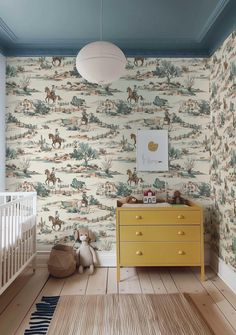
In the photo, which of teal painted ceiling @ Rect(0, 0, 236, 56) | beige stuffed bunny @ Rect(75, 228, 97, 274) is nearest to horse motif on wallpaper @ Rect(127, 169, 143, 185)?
beige stuffed bunny @ Rect(75, 228, 97, 274)

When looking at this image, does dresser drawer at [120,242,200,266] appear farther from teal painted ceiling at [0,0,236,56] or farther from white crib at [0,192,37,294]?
teal painted ceiling at [0,0,236,56]

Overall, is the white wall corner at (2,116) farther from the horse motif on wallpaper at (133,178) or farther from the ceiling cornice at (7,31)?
the horse motif on wallpaper at (133,178)

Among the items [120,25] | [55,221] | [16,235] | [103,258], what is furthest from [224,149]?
[16,235]

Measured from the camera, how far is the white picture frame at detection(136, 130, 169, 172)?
340 centimetres

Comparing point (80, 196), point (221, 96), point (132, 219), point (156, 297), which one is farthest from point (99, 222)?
point (221, 96)

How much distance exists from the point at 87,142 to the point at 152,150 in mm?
725

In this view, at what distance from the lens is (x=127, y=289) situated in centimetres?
272

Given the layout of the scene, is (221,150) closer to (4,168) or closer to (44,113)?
(44,113)

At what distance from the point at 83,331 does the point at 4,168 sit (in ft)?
6.55

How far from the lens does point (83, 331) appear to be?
6.64ft

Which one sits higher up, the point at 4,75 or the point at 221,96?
the point at 4,75

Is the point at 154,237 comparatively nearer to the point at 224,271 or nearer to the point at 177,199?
the point at 177,199

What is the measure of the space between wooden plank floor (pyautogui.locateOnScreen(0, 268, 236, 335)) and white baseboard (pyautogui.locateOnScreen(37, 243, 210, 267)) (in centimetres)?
9

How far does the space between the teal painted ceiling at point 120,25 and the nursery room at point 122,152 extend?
1cm
